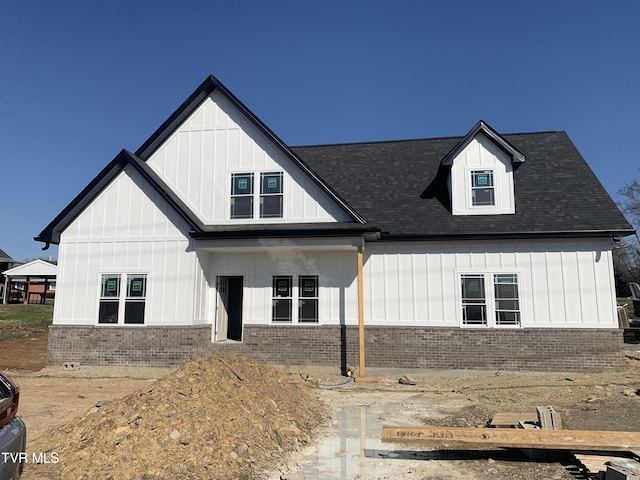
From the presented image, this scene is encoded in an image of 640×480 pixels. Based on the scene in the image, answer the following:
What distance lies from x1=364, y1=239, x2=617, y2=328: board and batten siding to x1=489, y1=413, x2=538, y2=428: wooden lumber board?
17.2 feet

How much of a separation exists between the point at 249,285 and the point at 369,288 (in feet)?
12.2

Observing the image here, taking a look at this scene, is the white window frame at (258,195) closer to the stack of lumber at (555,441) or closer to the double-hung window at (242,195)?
the double-hung window at (242,195)

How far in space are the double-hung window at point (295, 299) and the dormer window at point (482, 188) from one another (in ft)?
18.3

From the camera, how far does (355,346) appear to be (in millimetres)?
13195

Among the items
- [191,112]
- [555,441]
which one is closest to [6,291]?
[191,112]

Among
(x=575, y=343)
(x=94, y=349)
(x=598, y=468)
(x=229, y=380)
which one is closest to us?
(x=598, y=468)

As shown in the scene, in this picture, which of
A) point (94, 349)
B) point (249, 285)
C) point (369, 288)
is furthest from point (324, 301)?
point (94, 349)

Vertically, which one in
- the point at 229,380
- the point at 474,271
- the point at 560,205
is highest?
the point at 560,205

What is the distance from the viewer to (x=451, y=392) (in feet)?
36.2

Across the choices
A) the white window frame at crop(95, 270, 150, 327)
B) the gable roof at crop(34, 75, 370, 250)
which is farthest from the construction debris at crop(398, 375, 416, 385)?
the white window frame at crop(95, 270, 150, 327)

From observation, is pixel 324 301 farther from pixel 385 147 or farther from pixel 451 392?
pixel 385 147

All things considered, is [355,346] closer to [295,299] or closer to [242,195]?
[295,299]

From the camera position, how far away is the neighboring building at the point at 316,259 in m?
12.7

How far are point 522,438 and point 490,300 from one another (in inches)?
299
